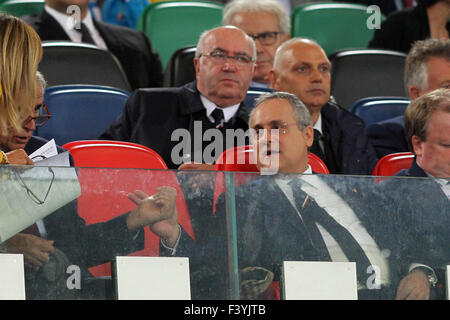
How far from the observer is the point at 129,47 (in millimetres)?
3680

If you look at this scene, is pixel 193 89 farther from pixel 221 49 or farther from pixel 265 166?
pixel 265 166

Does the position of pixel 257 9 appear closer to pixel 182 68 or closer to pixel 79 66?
pixel 182 68

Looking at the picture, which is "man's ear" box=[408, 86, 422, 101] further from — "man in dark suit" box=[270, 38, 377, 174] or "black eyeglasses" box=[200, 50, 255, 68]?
"black eyeglasses" box=[200, 50, 255, 68]

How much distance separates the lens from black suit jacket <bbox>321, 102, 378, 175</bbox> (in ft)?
9.59

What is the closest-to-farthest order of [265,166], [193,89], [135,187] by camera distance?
1. [135,187]
2. [265,166]
3. [193,89]

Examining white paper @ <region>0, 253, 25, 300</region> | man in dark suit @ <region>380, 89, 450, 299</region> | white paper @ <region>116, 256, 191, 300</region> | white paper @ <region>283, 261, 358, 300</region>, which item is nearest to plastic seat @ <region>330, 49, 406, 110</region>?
man in dark suit @ <region>380, 89, 450, 299</region>

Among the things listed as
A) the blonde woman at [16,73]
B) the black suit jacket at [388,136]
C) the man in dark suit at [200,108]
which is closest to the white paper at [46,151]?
the blonde woman at [16,73]

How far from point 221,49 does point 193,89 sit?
0.60ft

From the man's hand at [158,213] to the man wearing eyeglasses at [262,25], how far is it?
79.3 inches

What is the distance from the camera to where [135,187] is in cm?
160

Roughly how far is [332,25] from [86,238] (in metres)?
2.86

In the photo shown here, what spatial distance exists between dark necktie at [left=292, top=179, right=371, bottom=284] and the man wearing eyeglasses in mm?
1952
